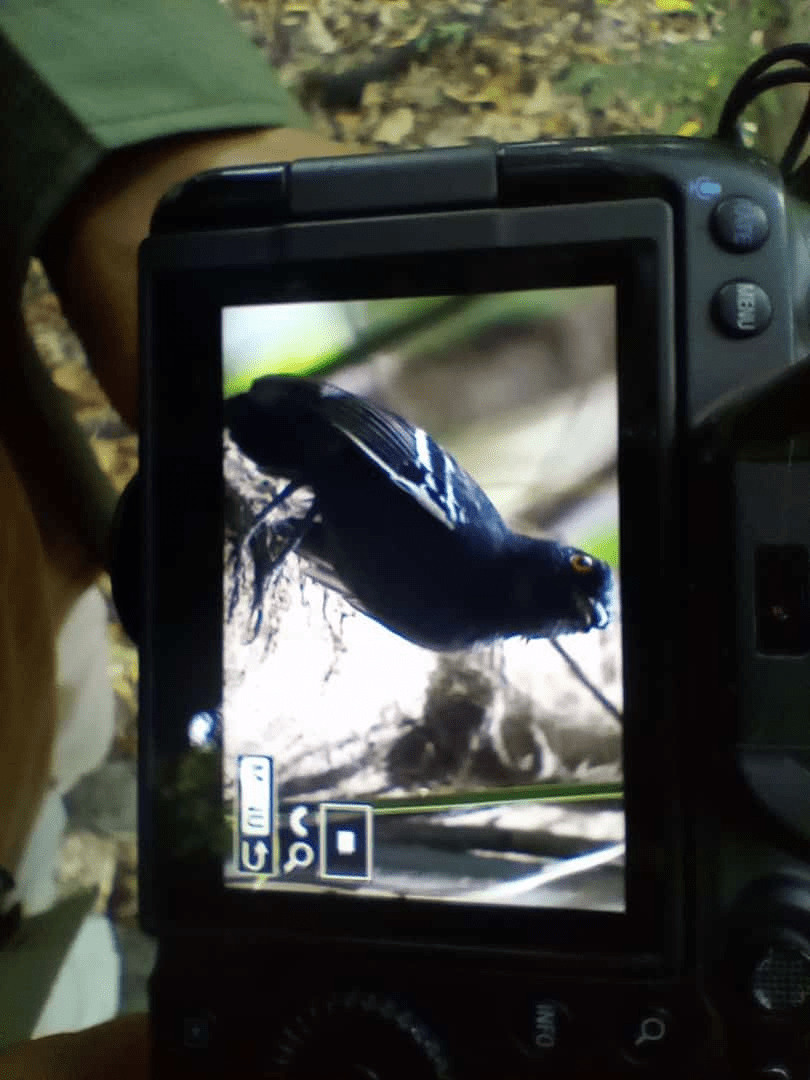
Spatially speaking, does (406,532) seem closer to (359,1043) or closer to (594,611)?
(594,611)

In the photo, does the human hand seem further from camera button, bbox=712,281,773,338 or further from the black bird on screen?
camera button, bbox=712,281,773,338

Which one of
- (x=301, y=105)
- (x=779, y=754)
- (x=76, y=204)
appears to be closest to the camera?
(x=779, y=754)

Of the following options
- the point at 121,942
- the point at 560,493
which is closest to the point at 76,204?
the point at 560,493

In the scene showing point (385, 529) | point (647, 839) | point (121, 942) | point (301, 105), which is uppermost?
point (301, 105)

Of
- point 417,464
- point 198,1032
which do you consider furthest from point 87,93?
point 198,1032

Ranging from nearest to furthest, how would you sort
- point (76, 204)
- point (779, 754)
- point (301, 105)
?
point (779, 754), point (76, 204), point (301, 105)

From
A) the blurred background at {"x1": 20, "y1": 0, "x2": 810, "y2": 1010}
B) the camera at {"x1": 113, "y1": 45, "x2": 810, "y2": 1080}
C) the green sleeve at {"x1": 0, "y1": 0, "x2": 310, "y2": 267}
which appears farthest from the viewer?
the blurred background at {"x1": 20, "y1": 0, "x2": 810, "y2": 1010}

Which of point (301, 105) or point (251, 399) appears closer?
point (251, 399)

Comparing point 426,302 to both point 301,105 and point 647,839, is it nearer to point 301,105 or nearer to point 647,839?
point 647,839

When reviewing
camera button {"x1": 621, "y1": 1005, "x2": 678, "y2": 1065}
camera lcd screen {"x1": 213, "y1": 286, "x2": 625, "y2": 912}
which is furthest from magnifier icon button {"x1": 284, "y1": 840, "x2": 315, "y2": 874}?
camera button {"x1": 621, "y1": 1005, "x2": 678, "y2": 1065}

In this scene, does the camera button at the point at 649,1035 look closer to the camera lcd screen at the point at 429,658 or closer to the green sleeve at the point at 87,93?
the camera lcd screen at the point at 429,658
